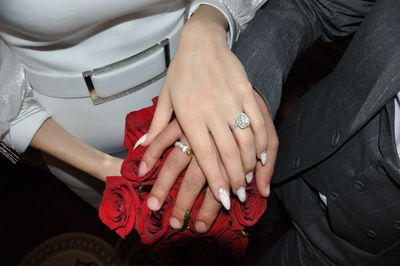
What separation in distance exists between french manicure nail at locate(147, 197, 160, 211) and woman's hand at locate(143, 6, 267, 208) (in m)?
0.12

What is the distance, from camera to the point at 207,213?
0.77 metres

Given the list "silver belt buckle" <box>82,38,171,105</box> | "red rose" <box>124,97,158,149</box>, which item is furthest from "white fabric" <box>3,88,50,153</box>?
"red rose" <box>124,97,158,149</box>

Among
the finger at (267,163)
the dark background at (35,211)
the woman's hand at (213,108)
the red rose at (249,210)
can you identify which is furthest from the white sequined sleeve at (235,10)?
the dark background at (35,211)

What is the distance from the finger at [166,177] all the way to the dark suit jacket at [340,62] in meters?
0.28

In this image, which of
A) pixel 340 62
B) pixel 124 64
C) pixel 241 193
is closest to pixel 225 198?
pixel 241 193

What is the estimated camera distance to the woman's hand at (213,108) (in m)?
0.75

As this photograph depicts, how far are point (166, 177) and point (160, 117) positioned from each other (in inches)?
5.6

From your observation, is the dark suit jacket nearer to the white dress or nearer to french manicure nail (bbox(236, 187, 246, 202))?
the white dress

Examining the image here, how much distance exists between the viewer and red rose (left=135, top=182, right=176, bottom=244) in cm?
73

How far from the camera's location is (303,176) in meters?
1.11

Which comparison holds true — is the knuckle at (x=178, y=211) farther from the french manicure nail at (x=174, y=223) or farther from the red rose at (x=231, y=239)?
the red rose at (x=231, y=239)

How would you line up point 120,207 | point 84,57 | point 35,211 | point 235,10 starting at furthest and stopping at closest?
point 35,211
point 235,10
point 84,57
point 120,207

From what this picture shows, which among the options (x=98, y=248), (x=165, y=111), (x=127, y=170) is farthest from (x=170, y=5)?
(x=98, y=248)

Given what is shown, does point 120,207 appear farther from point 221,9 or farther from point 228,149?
point 221,9
